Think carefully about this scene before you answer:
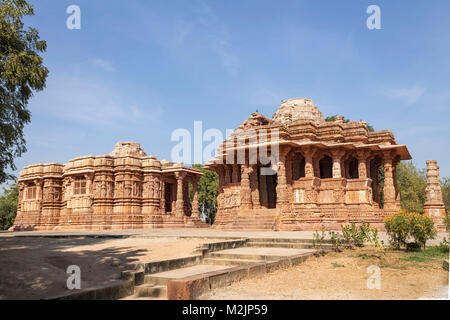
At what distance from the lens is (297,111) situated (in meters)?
26.3

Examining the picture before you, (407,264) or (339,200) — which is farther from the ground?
(339,200)

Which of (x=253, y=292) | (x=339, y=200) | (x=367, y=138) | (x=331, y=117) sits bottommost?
(x=253, y=292)

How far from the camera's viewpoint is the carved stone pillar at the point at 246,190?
21.8 metres

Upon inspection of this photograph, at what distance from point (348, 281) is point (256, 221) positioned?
1247 centimetres

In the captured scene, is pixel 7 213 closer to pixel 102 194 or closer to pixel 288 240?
pixel 102 194

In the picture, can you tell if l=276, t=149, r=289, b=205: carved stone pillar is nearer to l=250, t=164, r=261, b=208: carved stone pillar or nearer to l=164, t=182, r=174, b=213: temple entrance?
l=250, t=164, r=261, b=208: carved stone pillar

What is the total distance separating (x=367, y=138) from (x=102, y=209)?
20172 mm

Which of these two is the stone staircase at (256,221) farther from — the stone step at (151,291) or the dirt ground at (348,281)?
the stone step at (151,291)

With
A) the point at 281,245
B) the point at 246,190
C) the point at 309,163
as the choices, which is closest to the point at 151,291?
the point at 281,245

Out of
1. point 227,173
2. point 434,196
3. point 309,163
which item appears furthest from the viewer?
point 227,173
